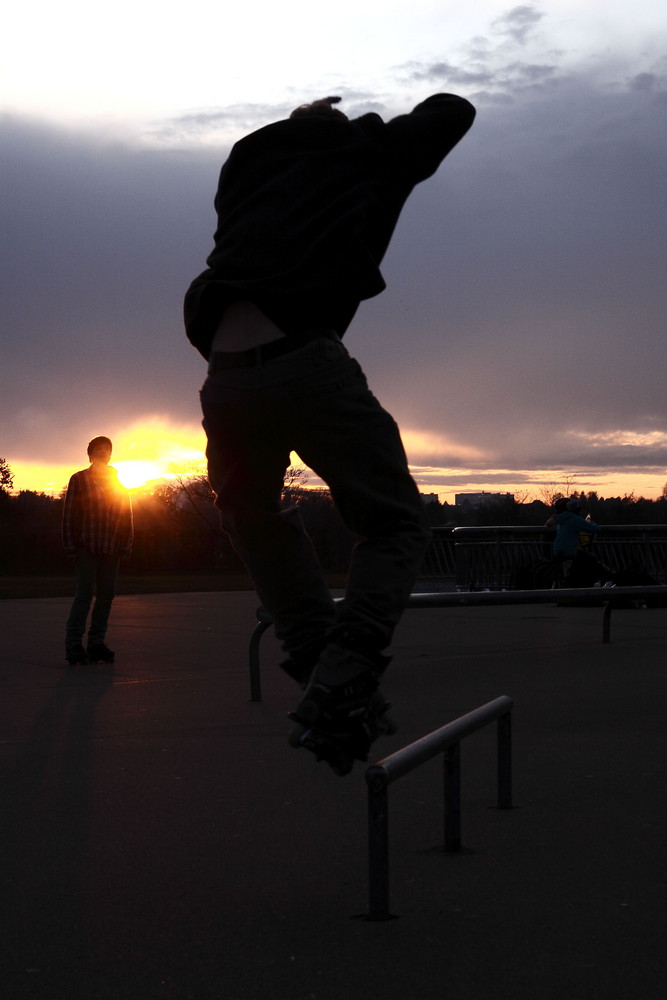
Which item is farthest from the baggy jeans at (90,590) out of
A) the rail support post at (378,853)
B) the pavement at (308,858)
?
the rail support post at (378,853)

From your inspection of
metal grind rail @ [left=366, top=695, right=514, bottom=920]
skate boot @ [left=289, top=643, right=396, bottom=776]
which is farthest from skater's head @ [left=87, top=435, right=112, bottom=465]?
skate boot @ [left=289, top=643, right=396, bottom=776]

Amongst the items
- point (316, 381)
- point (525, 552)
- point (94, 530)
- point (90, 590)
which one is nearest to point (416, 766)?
point (316, 381)

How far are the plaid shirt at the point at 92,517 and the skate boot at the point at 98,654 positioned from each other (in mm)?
880

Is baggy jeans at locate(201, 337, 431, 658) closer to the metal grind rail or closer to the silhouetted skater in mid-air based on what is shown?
the silhouetted skater in mid-air

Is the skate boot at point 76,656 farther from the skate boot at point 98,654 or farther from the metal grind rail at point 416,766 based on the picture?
the metal grind rail at point 416,766

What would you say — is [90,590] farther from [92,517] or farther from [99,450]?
[99,450]

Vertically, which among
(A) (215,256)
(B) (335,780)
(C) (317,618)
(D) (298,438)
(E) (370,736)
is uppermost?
(A) (215,256)

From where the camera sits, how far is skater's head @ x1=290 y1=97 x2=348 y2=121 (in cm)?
323

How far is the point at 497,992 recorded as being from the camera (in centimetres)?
262

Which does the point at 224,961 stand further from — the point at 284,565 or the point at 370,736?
the point at 284,565

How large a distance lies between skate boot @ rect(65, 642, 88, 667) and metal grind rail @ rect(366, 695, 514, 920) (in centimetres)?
666

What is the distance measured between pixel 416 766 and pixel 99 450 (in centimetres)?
752

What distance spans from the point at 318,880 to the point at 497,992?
1.04 m

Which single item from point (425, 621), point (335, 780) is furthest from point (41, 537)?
point (335, 780)
